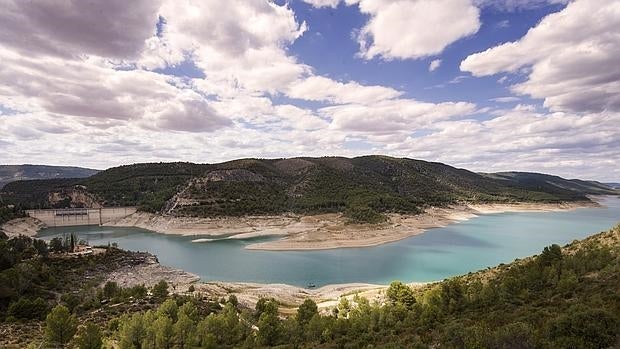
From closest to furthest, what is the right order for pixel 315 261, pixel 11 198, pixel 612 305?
pixel 612 305 < pixel 315 261 < pixel 11 198

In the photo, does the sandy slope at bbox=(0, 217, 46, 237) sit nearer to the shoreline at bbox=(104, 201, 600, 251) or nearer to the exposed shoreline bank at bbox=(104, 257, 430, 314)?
the shoreline at bbox=(104, 201, 600, 251)

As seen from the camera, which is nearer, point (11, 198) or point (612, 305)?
point (612, 305)

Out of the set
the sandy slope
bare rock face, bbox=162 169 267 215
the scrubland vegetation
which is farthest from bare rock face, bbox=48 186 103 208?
the scrubland vegetation

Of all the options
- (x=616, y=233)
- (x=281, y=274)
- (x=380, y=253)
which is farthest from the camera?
(x=380, y=253)

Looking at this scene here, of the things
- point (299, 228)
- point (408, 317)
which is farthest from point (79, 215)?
point (408, 317)

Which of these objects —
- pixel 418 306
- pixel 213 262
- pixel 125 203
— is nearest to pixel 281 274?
pixel 213 262

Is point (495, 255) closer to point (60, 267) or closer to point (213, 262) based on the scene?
point (213, 262)

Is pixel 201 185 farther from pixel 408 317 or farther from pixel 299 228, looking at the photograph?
pixel 408 317
